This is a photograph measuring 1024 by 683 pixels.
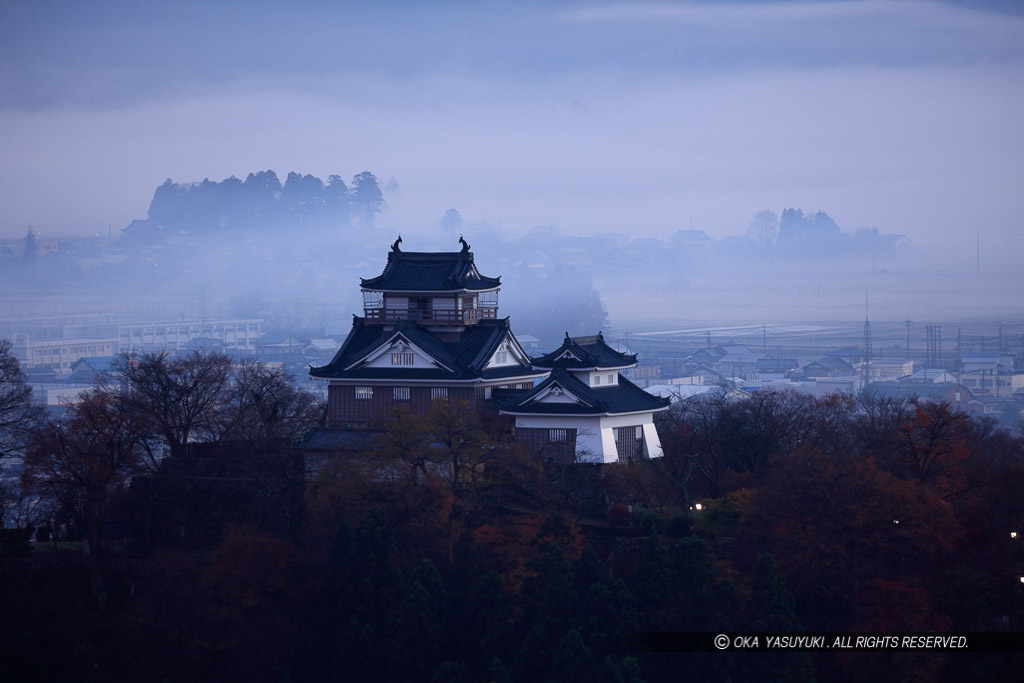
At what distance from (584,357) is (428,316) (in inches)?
172

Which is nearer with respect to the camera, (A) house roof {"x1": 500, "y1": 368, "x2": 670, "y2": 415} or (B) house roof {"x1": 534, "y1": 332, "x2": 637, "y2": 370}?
(A) house roof {"x1": 500, "y1": 368, "x2": 670, "y2": 415}

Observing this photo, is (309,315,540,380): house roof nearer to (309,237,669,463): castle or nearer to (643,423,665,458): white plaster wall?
(309,237,669,463): castle

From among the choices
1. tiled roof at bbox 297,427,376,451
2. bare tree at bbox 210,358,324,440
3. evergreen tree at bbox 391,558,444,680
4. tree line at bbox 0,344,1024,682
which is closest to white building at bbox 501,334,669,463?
tree line at bbox 0,344,1024,682

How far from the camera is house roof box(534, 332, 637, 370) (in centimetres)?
2982

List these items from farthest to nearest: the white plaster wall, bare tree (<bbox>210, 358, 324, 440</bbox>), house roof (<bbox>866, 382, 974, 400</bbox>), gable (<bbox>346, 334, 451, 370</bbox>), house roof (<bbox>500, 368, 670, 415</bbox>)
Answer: house roof (<bbox>866, 382, 974, 400</bbox>), gable (<bbox>346, 334, 451, 370</bbox>), the white plaster wall, bare tree (<bbox>210, 358, 324, 440</bbox>), house roof (<bbox>500, 368, 670, 415</bbox>)

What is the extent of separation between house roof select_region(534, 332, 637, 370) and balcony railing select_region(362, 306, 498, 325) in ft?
6.60

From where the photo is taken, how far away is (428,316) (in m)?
32.0

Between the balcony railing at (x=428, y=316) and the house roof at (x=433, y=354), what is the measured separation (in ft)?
0.86

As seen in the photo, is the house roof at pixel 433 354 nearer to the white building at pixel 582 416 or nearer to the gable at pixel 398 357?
the gable at pixel 398 357

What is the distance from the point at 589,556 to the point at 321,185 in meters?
136

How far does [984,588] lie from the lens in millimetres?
23031

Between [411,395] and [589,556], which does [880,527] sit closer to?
[589,556]

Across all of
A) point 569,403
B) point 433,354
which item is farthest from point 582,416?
point 433,354

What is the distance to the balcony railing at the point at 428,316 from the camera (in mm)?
31781
